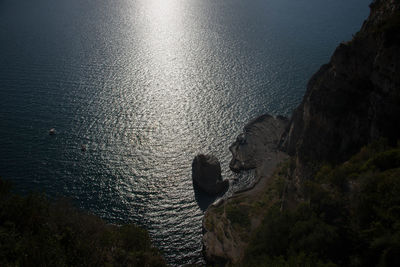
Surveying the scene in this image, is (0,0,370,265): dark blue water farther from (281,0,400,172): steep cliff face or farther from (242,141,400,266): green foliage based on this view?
(281,0,400,172): steep cliff face

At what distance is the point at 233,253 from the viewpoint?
51281 millimetres

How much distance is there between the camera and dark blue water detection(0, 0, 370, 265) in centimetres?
6359

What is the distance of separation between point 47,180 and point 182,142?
31596 millimetres

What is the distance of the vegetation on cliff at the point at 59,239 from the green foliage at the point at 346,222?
16568 millimetres

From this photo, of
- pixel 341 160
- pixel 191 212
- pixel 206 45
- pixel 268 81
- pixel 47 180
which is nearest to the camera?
pixel 341 160

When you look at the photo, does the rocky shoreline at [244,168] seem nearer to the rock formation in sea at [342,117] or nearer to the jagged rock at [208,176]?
the rock formation in sea at [342,117]

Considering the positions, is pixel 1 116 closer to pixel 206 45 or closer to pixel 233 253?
pixel 233 253

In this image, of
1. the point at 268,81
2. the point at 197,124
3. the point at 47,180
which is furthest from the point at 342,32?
the point at 47,180

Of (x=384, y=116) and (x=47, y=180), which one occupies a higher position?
(x=47, y=180)

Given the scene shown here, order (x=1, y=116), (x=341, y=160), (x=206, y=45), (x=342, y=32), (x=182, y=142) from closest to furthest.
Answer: (x=341, y=160)
(x=182, y=142)
(x=1, y=116)
(x=206, y=45)
(x=342, y=32)

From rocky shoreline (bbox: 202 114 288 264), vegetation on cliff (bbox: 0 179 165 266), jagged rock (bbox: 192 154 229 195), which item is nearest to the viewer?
vegetation on cliff (bbox: 0 179 165 266)

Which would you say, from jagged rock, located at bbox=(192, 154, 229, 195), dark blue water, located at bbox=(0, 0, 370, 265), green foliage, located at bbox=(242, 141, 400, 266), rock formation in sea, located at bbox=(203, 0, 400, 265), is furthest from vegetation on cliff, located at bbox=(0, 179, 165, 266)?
jagged rock, located at bbox=(192, 154, 229, 195)

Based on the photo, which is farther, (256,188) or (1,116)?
(1,116)

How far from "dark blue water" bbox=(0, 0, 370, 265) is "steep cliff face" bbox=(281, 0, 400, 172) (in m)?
21.3
